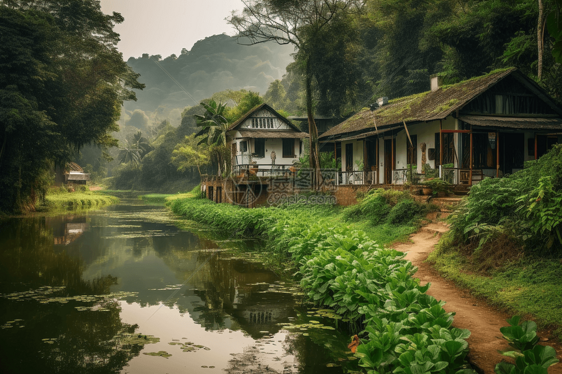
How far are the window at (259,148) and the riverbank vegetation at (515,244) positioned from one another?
25.2 metres

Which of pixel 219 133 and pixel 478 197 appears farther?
pixel 219 133

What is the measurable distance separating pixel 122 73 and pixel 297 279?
100 feet

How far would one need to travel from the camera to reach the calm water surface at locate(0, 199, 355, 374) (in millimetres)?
6352

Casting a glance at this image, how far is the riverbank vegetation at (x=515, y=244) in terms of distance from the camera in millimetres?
6730

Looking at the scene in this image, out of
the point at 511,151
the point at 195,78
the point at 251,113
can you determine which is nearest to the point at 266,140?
the point at 251,113

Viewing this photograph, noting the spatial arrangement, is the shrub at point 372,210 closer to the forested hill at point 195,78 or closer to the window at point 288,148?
the window at point 288,148

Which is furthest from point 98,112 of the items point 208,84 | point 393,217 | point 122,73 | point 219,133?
point 208,84

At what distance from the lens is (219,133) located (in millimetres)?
36688

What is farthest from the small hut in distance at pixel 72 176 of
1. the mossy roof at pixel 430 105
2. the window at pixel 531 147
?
the window at pixel 531 147

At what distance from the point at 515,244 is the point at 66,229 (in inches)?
881

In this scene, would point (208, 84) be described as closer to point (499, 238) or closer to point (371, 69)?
point (371, 69)

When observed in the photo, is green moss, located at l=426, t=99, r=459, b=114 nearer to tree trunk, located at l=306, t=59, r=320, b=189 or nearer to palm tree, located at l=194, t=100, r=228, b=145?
tree trunk, located at l=306, t=59, r=320, b=189

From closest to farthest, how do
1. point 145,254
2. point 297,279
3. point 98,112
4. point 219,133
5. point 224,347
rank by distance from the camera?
point 224,347, point 297,279, point 145,254, point 98,112, point 219,133

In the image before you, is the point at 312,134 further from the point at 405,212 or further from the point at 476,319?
the point at 476,319
